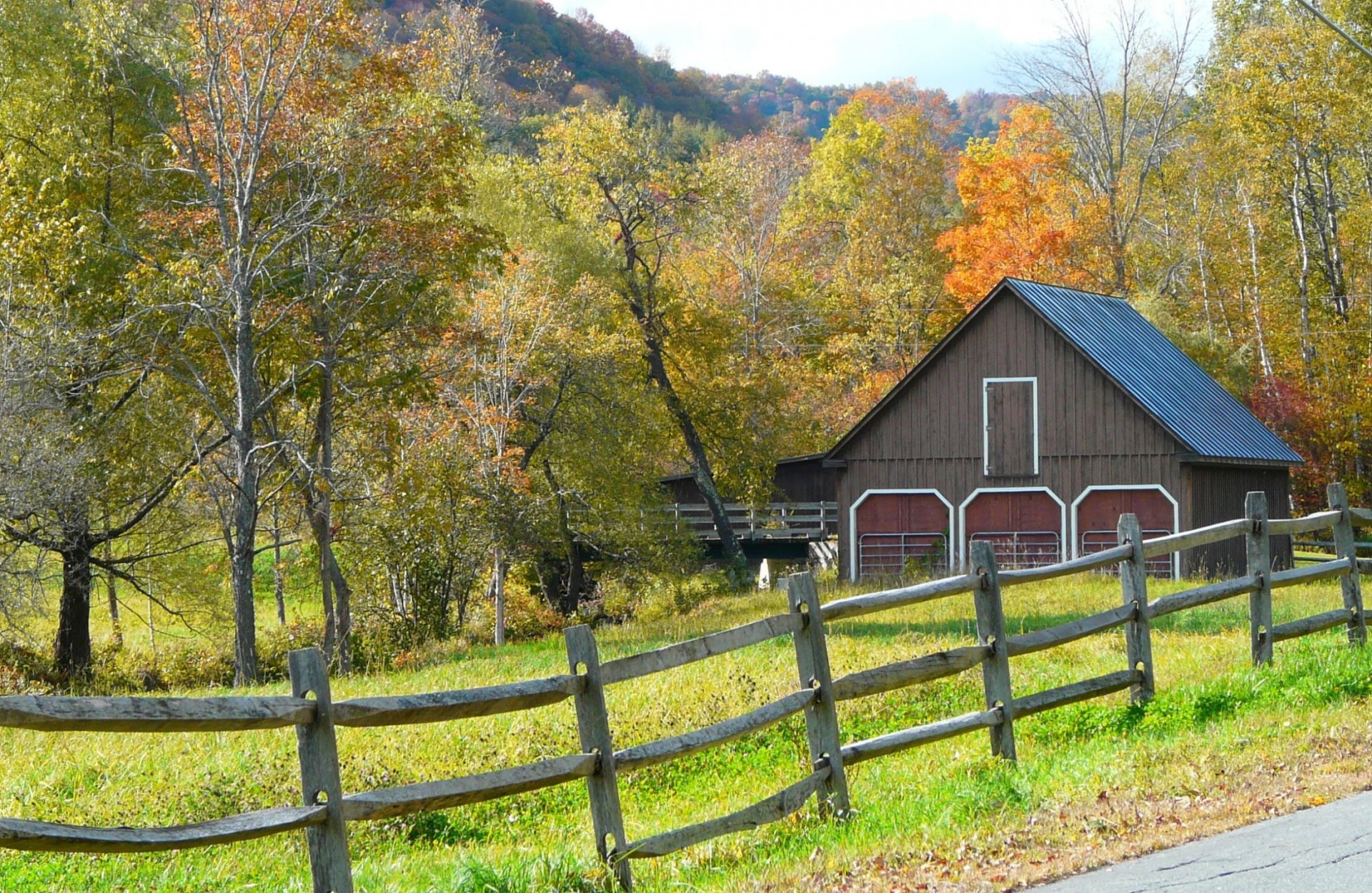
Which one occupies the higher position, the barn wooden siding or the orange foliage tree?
the orange foliage tree

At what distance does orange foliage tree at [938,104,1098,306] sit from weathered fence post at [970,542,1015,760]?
4044 centimetres

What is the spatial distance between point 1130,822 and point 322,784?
164 inches

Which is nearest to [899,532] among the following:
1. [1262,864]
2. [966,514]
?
[966,514]

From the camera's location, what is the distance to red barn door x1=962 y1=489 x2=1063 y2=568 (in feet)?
104

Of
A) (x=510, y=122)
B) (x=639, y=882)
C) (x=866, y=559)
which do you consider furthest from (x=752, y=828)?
(x=510, y=122)

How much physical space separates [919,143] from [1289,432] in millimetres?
27244

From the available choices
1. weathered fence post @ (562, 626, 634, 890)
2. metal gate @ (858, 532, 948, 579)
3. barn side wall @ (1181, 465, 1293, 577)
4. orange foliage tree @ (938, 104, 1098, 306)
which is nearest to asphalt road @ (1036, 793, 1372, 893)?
weathered fence post @ (562, 626, 634, 890)

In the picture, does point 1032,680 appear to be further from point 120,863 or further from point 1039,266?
point 1039,266

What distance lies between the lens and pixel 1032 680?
12867 millimetres

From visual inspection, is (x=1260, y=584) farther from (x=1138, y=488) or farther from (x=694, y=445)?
(x=694, y=445)

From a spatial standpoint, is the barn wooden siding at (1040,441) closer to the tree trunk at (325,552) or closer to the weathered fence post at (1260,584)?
the tree trunk at (325,552)

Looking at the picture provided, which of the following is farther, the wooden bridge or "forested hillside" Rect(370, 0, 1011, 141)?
"forested hillside" Rect(370, 0, 1011, 141)

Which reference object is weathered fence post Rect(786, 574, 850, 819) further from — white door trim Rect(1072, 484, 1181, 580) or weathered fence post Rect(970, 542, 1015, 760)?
white door trim Rect(1072, 484, 1181, 580)

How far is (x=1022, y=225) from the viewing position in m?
49.2
